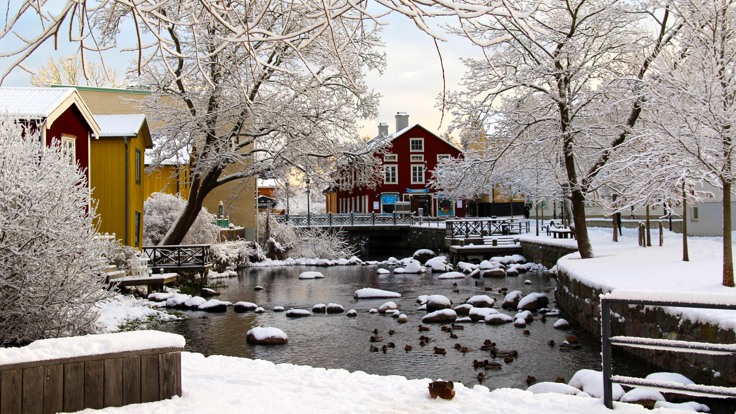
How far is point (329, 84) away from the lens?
25297 mm

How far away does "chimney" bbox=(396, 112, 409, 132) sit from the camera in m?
61.8

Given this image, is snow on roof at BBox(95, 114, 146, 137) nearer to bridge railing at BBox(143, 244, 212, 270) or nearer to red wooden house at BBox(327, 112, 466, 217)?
bridge railing at BBox(143, 244, 212, 270)

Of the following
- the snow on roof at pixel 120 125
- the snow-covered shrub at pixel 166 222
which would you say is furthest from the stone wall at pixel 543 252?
the snow on roof at pixel 120 125

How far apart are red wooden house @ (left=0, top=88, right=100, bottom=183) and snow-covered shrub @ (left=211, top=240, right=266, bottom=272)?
10150 mm

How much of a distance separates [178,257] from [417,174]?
37119mm

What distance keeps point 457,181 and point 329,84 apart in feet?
20.2

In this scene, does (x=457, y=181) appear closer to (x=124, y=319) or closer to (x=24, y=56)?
(x=124, y=319)

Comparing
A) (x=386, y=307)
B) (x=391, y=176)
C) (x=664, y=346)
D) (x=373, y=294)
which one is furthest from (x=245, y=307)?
(x=391, y=176)

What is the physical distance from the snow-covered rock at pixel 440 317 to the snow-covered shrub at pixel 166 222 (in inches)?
592

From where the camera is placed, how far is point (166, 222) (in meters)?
28.4

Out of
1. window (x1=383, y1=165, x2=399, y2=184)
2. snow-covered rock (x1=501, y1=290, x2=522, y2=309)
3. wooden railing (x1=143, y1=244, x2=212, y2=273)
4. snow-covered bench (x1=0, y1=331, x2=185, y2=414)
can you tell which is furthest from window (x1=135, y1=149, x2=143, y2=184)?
window (x1=383, y1=165, x2=399, y2=184)

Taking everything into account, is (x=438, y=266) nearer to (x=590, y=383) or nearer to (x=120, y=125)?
(x=120, y=125)

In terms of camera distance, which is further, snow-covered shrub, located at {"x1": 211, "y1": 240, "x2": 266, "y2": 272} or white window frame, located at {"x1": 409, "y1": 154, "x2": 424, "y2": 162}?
white window frame, located at {"x1": 409, "y1": 154, "x2": 424, "y2": 162}

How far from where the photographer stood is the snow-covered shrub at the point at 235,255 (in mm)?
28739
